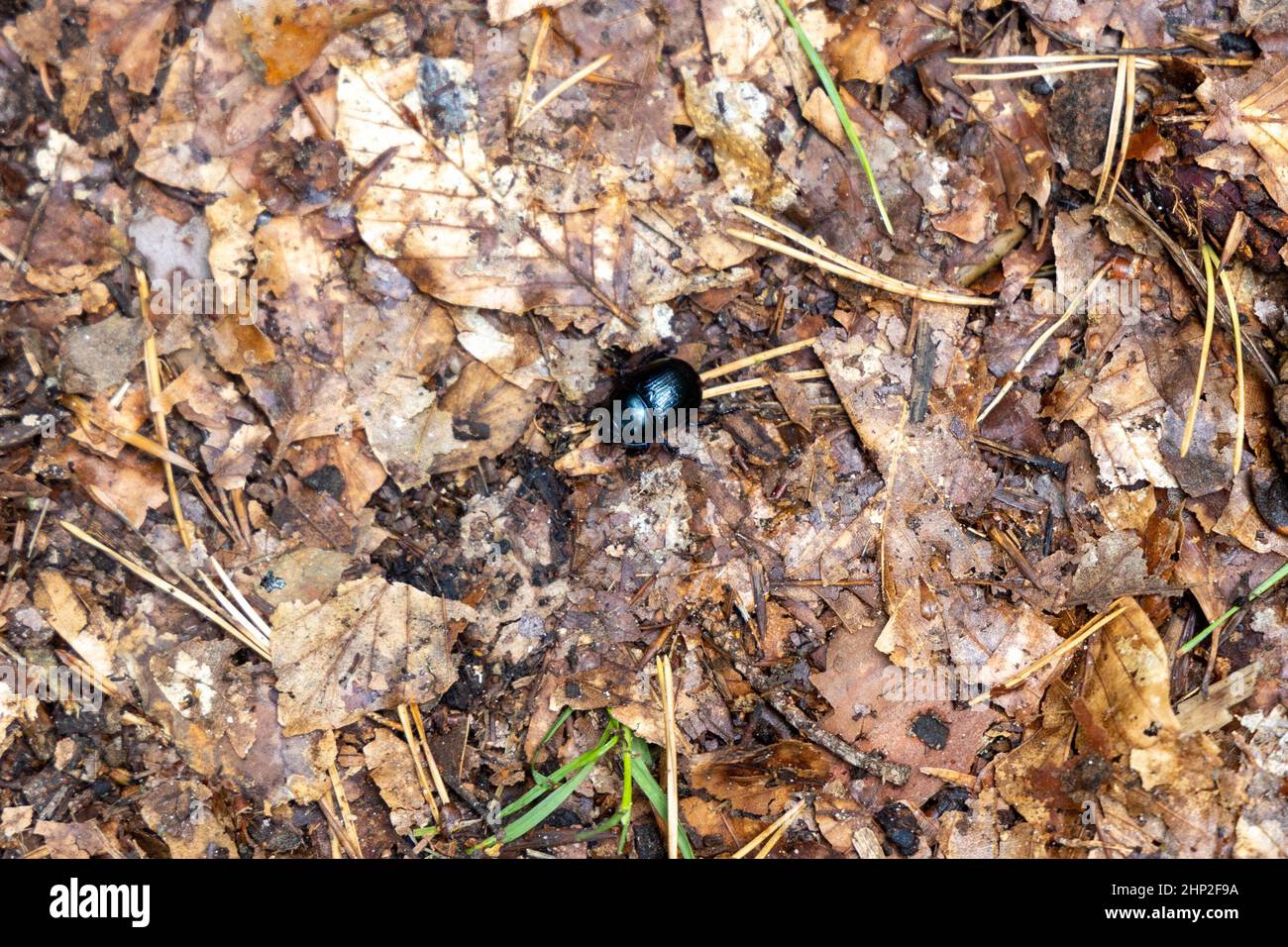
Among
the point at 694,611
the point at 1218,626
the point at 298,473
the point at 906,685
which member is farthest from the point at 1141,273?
the point at 298,473

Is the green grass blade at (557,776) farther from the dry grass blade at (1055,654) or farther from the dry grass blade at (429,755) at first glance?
the dry grass blade at (1055,654)

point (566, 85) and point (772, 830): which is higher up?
point (566, 85)

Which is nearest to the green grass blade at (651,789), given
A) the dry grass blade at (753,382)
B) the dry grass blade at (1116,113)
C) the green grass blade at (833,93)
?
the dry grass blade at (753,382)

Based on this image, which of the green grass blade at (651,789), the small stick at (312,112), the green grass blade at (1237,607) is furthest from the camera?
the green grass blade at (651,789)

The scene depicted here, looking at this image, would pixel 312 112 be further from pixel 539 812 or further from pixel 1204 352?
pixel 1204 352

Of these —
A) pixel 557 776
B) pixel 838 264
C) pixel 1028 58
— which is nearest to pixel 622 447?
pixel 838 264

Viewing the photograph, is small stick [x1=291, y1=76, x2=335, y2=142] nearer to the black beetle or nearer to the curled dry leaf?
the black beetle
